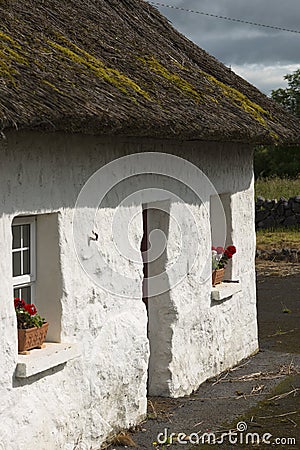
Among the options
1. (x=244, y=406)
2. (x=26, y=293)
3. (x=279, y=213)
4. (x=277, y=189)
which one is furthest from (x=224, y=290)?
(x=277, y=189)

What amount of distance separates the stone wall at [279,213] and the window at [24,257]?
18.2 m

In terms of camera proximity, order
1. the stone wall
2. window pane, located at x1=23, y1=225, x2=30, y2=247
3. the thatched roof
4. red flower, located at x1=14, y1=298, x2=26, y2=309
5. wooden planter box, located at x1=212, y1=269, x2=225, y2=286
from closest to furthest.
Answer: the thatched roof < red flower, located at x1=14, y1=298, x2=26, y2=309 < window pane, located at x1=23, y1=225, x2=30, y2=247 < wooden planter box, located at x1=212, y1=269, x2=225, y2=286 < the stone wall

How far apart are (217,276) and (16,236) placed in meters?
4.14

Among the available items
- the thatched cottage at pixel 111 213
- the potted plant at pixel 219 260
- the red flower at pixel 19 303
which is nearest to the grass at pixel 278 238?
the thatched cottage at pixel 111 213

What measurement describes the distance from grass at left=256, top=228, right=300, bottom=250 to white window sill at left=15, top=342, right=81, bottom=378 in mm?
14996

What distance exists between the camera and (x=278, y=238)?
2327 cm

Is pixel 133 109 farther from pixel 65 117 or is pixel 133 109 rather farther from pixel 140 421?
pixel 140 421

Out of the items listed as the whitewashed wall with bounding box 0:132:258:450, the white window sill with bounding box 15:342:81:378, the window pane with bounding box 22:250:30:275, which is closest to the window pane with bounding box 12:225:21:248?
the window pane with bounding box 22:250:30:275

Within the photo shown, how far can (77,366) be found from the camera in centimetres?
744

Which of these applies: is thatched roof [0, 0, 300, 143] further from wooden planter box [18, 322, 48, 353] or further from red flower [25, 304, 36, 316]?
wooden planter box [18, 322, 48, 353]

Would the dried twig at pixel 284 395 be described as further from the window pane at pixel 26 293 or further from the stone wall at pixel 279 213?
the stone wall at pixel 279 213

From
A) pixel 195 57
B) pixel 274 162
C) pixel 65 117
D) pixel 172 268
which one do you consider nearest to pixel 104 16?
pixel 195 57

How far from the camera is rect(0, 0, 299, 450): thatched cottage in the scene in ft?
22.1

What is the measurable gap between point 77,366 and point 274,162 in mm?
37997
